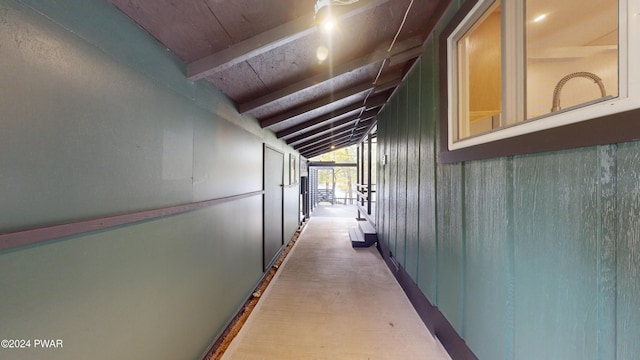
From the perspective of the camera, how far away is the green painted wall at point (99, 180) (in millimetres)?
727

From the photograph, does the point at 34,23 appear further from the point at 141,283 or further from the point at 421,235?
the point at 421,235

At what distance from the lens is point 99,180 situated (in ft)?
3.18

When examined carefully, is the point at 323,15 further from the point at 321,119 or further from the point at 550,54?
the point at 321,119

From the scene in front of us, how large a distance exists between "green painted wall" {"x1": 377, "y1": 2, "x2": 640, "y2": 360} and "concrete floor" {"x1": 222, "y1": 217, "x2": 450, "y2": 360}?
44 cm

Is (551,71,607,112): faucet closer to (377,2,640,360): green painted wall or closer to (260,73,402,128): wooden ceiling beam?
(377,2,640,360): green painted wall

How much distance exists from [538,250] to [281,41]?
1792 millimetres

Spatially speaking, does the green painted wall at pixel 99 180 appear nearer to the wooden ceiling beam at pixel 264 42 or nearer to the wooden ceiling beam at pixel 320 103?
the wooden ceiling beam at pixel 264 42

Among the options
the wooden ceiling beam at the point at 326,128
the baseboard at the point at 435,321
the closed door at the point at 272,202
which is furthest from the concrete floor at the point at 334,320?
the wooden ceiling beam at the point at 326,128

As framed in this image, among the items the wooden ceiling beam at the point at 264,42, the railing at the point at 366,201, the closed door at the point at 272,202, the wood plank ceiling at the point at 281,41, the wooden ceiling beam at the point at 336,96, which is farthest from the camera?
the railing at the point at 366,201

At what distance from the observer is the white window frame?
0.65m

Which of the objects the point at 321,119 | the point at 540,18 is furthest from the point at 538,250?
the point at 321,119

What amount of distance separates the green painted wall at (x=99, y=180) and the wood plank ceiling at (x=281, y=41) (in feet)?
0.52

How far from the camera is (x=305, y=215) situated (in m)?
7.94

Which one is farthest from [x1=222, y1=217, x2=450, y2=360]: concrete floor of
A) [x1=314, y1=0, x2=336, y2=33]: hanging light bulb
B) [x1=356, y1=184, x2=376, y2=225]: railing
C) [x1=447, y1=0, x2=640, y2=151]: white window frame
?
[x1=356, y1=184, x2=376, y2=225]: railing
